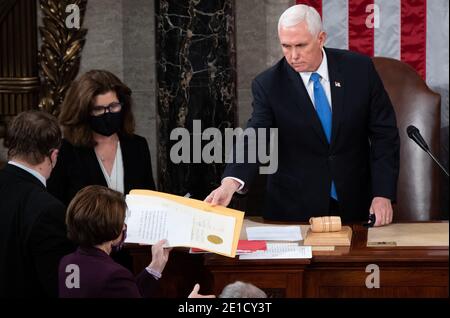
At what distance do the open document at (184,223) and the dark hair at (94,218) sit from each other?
0.49 m

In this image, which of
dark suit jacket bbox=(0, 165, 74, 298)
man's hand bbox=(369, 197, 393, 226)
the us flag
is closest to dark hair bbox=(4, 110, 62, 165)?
dark suit jacket bbox=(0, 165, 74, 298)

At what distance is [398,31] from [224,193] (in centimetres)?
272

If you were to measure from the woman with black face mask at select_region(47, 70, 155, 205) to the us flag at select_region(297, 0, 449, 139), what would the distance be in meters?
2.08

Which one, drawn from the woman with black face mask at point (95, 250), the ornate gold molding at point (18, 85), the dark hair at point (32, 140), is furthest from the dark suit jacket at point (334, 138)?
the ornate gold molding at point (18, 85)

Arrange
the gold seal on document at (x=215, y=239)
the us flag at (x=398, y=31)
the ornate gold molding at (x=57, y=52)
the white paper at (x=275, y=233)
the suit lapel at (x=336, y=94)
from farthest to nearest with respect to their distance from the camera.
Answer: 1. the ornate gold molding at (x=57, y=52)
2. the us flag at (x=398, y=31)
3. the suit lapel at (x=336, y=94)
4. the white paper at (x=275, y=233)
5. the gold seal on document at (x=215, y=239)

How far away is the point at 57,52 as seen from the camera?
6949 millimetres

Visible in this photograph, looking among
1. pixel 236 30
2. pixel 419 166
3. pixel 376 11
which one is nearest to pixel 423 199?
pixel 419 166

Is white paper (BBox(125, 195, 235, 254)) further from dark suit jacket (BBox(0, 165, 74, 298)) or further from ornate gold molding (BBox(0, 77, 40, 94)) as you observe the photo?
ornate gold molding (BBox(0, 77, 40, 94))

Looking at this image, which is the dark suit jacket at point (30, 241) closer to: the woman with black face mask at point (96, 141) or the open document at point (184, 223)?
the open document at point (184, 223)

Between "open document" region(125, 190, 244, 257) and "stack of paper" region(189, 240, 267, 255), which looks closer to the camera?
"open document" region(125, 190, 244, 257)

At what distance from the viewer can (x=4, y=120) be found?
22.8 ft

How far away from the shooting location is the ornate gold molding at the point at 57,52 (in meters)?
6.91

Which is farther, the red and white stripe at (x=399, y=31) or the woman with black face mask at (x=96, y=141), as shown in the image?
the red and white stripe at (x=399, y=31)

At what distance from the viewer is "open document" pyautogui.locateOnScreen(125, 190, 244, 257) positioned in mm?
4113
